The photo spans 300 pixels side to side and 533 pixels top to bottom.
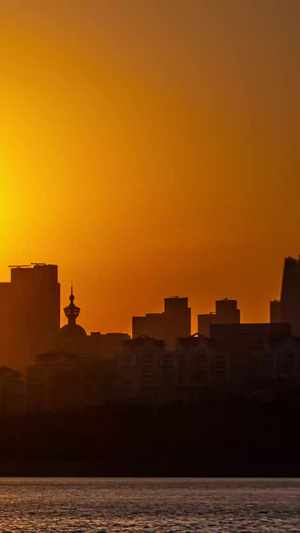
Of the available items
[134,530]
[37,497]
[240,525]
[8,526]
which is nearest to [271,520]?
[240,525]

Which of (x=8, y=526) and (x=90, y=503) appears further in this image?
(x=90, y=503)

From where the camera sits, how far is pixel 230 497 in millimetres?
173875

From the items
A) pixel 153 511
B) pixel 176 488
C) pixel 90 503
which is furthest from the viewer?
pixel 176 488

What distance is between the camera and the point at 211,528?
136m

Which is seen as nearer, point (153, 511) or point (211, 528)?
point (211, 528)

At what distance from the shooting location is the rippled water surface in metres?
138

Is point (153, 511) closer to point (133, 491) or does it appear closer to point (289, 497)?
point (289, 497)

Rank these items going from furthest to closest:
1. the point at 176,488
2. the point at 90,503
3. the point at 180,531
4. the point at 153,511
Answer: the point at 176,488 → the point at 90,503 → the point at 153,511 → the point at 180,531

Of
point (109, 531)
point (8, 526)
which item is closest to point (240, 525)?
point (109, 531)

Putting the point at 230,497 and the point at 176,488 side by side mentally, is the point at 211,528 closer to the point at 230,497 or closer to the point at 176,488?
the point at 230,497

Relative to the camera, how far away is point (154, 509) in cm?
15862

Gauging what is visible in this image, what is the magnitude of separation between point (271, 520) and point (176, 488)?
56.7 metres

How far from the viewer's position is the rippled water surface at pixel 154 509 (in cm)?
13825

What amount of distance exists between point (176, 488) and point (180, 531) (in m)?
66.2
